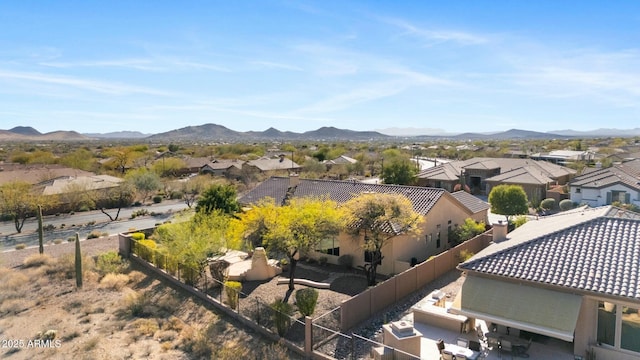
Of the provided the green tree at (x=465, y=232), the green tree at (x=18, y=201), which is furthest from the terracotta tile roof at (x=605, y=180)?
the green tree at (x=18, y=201)

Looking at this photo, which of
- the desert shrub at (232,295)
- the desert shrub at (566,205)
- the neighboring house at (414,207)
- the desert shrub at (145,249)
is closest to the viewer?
the desert shrub at (232,295)

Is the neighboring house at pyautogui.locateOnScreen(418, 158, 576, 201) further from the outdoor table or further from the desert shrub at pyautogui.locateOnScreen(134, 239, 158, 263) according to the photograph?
the outdoor table

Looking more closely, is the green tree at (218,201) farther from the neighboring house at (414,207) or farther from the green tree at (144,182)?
the green tree at (144,182)

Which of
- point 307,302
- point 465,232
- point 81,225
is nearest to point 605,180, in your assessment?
point 465,232

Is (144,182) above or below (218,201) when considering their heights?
below

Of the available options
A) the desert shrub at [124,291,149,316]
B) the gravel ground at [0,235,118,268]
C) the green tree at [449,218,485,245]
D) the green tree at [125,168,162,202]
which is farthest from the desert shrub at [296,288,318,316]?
the green tree at [125,168,162,202]

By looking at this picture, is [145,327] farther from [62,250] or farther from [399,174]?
[399,174]

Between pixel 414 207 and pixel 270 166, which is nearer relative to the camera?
pixel 414 207

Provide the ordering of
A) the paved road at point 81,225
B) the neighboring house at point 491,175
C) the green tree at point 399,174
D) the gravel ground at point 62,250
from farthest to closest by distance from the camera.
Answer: the green tree at point 399,174 < the neighboring house at point 491,175 < the paved road at point 81,225 < the gravel ground at point 62,250
